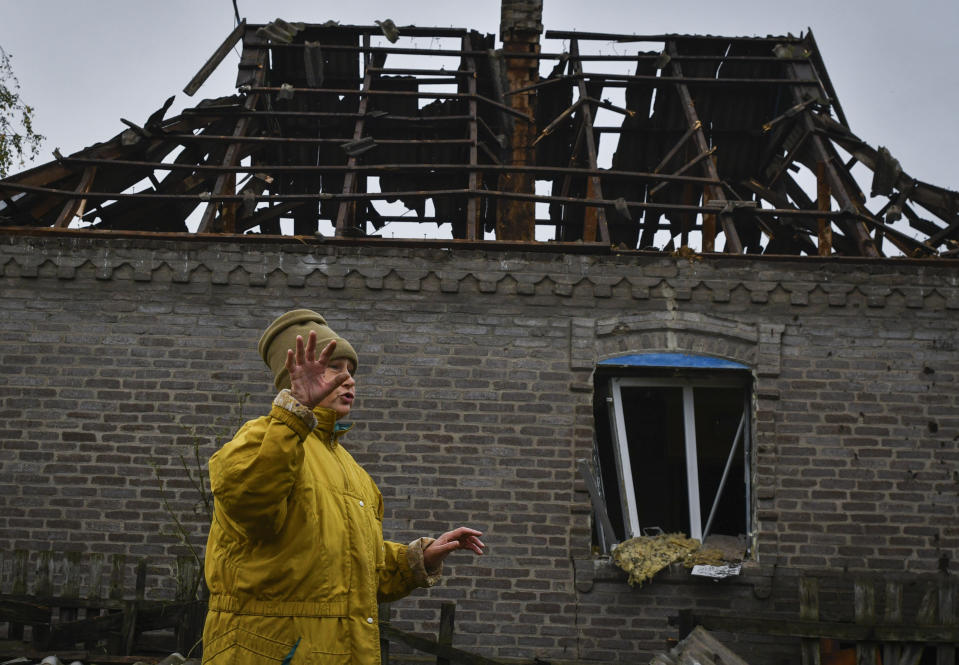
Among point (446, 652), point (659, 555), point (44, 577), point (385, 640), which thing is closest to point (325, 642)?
point (385, 640)

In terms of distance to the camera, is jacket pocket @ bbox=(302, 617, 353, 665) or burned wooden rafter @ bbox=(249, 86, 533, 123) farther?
burned wooden rafter @ bbox=(249, 86, 533, 123)

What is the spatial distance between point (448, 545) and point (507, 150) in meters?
7.81

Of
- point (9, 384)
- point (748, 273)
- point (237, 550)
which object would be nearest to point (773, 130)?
point (748, 273)

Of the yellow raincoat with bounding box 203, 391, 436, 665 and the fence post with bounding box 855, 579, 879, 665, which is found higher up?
the yellow raincoat with bounding box 203, 391, 436, 665

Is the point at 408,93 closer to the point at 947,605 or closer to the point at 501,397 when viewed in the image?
the point at 501,397

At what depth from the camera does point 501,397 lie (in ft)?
26.4

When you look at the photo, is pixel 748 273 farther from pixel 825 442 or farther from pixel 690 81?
pixel 690 81

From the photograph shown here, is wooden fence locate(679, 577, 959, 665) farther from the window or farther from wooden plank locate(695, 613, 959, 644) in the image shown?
the window

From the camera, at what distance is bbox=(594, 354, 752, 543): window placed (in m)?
8.17

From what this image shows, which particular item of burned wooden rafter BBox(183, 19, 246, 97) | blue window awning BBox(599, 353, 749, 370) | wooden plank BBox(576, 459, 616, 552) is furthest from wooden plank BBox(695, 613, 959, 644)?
burned wooden rafter BBox(183, 19, 246, 97)

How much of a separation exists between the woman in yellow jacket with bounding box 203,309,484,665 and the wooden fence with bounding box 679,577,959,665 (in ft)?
13.3

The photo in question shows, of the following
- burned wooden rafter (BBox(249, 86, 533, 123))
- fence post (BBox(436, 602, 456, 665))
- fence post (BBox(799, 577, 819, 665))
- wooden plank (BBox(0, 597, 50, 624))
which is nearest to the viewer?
wooden plank (BBox(0, 597, 50, 624))

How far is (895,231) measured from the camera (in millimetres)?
8742

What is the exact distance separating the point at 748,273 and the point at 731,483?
547 cm
